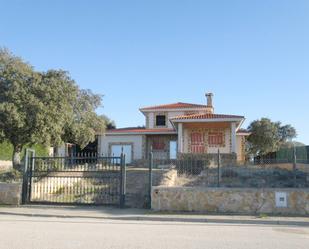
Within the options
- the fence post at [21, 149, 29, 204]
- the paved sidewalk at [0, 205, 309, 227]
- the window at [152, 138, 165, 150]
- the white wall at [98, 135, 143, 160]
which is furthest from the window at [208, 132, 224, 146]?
the fence post at [21, 149, 29, 204]

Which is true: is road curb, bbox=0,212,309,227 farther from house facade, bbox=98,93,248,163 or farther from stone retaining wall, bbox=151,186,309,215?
house facade, bbox=98,93,248,163

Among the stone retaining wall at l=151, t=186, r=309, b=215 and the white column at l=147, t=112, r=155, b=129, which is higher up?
the white column at l=147, t=112, r=155, b=129

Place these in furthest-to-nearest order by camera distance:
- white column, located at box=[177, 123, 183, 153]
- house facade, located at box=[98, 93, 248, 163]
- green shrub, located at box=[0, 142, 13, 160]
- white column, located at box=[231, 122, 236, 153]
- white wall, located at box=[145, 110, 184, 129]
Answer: white wall, located at box=[145, 110, 184, 129]
house facade, located at box=[98, 93, 248, 163]
white column, located at box=[177, 123, 183, 153]
white column, located at box=[231, 122, 236, 153]
green shrub, located at box=[0, 142, 13, 160]

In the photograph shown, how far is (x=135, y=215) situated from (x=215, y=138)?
769 inches

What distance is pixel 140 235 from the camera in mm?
9406

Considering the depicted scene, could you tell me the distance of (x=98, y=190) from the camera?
17.8 metres

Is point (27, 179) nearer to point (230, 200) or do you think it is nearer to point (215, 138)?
point (230, 200)

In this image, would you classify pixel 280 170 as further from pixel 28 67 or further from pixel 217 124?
pixel 28 67

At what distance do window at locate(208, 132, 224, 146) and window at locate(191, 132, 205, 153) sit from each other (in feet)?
2.10

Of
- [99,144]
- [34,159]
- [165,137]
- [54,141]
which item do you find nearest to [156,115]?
[165,137]

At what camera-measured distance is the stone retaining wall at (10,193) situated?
16125 millimetres

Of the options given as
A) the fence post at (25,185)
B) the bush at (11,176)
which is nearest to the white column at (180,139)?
the bush at (11,176)

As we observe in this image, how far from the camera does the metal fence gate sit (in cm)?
1591

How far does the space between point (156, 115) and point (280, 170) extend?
69.8ft
